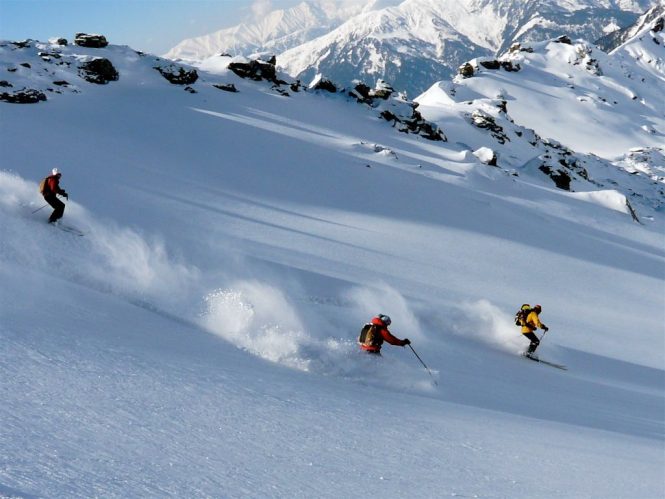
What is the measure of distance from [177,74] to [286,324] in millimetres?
36201

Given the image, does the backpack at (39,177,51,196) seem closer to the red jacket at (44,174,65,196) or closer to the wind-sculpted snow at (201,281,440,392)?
the red jacket at (44,174,65,196)

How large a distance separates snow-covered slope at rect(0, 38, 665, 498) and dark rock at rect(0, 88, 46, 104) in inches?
27.1

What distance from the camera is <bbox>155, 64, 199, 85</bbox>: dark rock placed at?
139 feet

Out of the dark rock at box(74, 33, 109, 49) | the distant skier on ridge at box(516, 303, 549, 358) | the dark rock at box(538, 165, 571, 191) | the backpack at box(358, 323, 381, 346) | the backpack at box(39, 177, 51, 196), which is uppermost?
the backpack at box(358, 323, 381, 346)

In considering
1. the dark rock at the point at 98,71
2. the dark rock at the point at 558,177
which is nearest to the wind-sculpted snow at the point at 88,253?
the dark rock at the point at 98,71

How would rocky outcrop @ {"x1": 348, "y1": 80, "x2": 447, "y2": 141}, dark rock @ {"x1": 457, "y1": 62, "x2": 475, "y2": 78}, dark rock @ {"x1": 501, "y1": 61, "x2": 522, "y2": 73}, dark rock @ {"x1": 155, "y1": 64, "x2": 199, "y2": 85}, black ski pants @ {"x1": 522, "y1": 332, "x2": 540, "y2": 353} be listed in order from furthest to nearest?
1. dark rock @ {"x1": 501, "y1": 61, "x2": 522, "y2": 73}
2. dark rock @ {"x1": 457, "y1": 62, "x2": 475, "y2": 78}
3. rocky outcrop @ {"x1": 348, "y1": 80, "x2": 447, "y2": 141}
4. dark rock @ {"x1": 155, "y1": 64, "x2": 199, "y2": 85}
5. black ski pants @ {"x1": 522, "y1": 332, "x2": 540, "y2": 353}

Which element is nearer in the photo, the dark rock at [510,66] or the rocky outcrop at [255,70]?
the rocky outcrop at [255,70]

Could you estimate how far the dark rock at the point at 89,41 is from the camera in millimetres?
43600

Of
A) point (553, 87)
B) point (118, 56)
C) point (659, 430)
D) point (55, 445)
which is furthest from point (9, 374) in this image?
point (553, 87)

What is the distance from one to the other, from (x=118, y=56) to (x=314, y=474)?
150 feet

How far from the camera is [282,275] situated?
16031 mm

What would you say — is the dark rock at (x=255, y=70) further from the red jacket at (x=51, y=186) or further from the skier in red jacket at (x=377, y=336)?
the skier in red jacket at (x=377, y=336)

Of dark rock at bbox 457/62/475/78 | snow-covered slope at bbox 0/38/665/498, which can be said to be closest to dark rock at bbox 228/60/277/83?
snow-covered slope at bbox 0/38/665/498

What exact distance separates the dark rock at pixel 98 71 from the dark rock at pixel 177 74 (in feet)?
14.0
